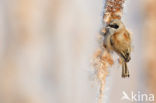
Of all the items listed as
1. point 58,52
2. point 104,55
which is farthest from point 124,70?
point 58,52

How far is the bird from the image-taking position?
973 millimetres

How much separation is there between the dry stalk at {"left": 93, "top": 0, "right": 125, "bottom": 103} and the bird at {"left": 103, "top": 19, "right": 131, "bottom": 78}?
0.07 ft

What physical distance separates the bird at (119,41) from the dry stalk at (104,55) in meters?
0.02

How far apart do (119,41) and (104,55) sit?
9 centimetres

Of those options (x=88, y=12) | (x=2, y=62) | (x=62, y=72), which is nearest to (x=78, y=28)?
(x=88, y=12)

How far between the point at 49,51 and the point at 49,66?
6 cm

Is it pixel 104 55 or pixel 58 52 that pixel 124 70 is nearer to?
pixel 104 55

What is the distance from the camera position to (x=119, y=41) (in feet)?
3.22

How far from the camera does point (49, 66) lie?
3.07ft

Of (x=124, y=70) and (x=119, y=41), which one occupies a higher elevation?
(x=119, y=41)

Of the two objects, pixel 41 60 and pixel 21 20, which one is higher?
pixel 21 20

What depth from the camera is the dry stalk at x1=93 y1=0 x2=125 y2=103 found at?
96 cm

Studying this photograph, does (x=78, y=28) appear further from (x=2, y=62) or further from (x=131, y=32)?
(x=2, y=62)

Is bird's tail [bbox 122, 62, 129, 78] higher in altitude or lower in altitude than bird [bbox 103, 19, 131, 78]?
lower
